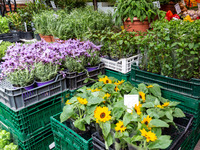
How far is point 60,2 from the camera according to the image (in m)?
4.36

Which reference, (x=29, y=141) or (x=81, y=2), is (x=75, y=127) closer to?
(x=29, y=141)

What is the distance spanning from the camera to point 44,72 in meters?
1.60

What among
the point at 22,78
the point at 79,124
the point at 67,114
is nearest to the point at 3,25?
the point at 22,78

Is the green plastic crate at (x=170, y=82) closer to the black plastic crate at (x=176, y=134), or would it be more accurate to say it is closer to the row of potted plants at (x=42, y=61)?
the black plastic crate at (x=176, y=134)

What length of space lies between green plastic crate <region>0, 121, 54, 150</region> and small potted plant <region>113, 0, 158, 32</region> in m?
1.57

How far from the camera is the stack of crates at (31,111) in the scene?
1.42 metres

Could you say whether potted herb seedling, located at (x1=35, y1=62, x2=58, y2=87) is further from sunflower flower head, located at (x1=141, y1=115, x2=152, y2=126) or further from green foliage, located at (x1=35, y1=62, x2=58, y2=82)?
sunflower flower head, located at (x1=141, y1=115, x2=152, y2=126)

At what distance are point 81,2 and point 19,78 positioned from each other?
12.1ft

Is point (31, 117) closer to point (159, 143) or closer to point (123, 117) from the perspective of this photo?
point (123, 117)

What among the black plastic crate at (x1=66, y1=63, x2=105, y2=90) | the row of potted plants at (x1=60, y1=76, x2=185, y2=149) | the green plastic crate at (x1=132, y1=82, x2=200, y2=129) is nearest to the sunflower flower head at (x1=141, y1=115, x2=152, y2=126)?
the row of potted plants at (x1=60, y1=76, x2=185, y2=149)

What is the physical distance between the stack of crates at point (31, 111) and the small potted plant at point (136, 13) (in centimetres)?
131

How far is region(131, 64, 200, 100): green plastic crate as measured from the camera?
1.46 m

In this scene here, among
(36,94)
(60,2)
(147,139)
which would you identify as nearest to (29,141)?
(36,94)

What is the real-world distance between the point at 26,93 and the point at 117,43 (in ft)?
3.44
